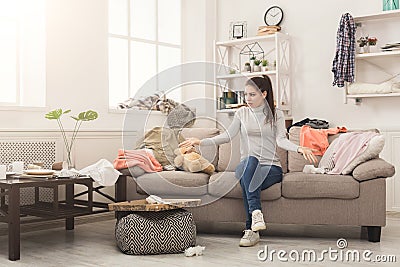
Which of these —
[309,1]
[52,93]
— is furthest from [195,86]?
[52,93]

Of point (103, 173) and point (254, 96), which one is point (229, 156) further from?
point (103, 173)

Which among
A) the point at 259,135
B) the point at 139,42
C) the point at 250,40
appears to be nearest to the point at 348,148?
the point at 259,135

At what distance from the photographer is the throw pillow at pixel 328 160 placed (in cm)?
404

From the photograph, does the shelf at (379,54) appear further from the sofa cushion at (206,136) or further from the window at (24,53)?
the window at (24,53)

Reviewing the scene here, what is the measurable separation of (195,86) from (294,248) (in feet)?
8.71

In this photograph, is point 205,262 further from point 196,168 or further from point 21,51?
point 21,51

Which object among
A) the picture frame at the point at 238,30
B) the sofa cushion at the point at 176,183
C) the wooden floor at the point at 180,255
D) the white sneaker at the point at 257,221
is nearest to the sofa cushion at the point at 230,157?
the sofa cushion at the point at 176,183

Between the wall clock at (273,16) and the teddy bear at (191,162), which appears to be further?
the wall clock at (273,16)

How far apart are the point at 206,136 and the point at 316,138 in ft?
2.78

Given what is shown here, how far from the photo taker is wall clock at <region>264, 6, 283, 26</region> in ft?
18.1

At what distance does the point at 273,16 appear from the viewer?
5566mm

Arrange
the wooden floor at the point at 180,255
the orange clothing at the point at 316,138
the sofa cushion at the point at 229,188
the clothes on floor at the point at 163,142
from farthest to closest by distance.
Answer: the clothes on floor at the point at 163,142 < the orange clothing at the point at 316,138 < the sofa cushion at the point at 229,188 < the wooden floor at the point at 180,255

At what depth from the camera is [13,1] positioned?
14.4ft

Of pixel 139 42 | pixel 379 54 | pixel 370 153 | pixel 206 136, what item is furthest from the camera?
pixel 139 42
